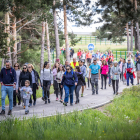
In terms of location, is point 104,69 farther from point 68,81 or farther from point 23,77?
point 23,77

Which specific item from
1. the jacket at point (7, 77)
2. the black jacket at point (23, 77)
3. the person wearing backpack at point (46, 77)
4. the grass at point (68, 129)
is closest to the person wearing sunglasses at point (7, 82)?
the jacket at point (7, 77)

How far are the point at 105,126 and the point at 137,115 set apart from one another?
120 inches

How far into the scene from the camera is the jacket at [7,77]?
10172mm

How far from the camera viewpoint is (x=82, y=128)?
7000 millimetres

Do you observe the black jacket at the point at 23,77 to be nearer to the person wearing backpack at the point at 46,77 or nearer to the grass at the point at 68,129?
the person wearing backpack at the point at 46,77

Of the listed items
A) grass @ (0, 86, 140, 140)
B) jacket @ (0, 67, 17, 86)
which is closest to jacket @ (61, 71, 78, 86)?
jacket @ (0, 67, 17, 86)

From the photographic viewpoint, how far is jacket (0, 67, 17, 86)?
1017 cm

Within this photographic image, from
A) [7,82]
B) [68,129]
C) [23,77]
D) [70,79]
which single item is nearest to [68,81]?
[70,79]

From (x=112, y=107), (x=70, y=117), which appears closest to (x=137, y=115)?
(x=112, y=107)

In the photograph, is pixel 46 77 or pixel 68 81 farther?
pixel 46 77

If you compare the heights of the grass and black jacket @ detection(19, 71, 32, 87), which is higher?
black jacket @ detection(19, 71, 32, 87)

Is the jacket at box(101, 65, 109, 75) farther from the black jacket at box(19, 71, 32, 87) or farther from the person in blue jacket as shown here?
the black jacket at box(19, 71, 32, 87)

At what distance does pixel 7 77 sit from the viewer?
33.4 feet

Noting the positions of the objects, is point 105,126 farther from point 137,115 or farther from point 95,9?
point 95,9
